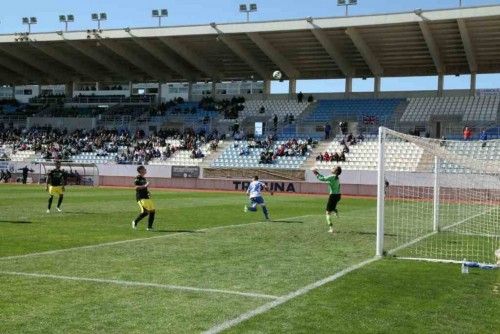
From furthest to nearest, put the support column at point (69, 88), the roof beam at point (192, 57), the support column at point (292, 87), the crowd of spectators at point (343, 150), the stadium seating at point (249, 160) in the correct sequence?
1. the support column at point (69, 88)
2. the support column at point (292, 87)
3. the roof beam at point (192, 57)
4. the stadium seating at point (249, 160)
5. the crowd of spectators at point (343, 150)

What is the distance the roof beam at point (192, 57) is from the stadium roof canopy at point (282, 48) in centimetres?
9

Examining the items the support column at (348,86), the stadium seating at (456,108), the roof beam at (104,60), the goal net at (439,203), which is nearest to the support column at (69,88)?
the roof beam at (104,60)

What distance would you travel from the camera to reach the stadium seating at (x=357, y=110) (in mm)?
50844

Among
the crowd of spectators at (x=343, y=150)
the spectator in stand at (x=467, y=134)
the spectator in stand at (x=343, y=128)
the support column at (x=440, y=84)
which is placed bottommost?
the crowd of spectators at (x=343, y=150)

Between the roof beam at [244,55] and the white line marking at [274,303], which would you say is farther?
the roof beam at [244,55]

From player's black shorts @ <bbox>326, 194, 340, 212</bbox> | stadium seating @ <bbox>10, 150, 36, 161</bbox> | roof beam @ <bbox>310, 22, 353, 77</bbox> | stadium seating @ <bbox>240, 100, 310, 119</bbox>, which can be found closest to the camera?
player's black shorts @ <bbox>326, 194, 340, 212</bbox>

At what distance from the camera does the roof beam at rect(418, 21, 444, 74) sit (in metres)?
42.9

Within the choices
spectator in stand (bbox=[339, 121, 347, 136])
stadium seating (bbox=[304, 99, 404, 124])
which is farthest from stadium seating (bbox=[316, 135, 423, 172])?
stadium seating (bbox=[304, 99, 404, 124])

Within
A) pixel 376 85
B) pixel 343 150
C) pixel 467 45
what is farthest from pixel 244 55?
pixel 467 45

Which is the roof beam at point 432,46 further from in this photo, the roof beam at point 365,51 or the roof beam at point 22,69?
the roof beam at point 22,69

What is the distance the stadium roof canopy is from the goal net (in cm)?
942

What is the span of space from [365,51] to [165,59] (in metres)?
18.2

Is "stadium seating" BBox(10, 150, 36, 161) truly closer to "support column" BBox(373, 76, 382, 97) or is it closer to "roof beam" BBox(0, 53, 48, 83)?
"roof beam" BBox(0, 53, 48, 83)

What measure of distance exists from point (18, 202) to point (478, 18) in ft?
104
